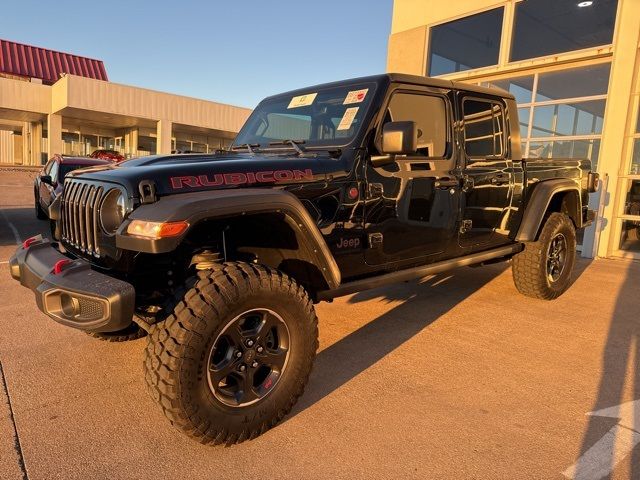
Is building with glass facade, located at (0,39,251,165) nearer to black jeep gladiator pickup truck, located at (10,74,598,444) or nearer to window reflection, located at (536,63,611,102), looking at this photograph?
window reflection, located at (536,63,611,102)

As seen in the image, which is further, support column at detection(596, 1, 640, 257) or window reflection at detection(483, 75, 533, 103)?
window reflection at detection(483, 75, 533, 103)

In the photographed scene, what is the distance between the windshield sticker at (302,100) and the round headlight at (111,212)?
5.64ft

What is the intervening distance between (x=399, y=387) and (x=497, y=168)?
2179 millimetres

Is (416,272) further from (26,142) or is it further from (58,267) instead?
(26,142)

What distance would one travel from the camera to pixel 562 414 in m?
2.64

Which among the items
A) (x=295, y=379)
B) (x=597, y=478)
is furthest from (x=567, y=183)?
(x=295, y=379)

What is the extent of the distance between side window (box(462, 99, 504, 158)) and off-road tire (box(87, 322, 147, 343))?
9.55 feet

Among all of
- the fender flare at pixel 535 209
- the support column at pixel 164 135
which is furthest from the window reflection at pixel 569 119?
the support column at pixel 164 135

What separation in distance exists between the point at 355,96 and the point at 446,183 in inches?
37.4

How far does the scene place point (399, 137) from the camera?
2.78m

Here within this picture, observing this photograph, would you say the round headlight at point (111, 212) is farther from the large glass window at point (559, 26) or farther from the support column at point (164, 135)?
the support column at point (164, 135)

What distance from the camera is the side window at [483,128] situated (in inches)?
151

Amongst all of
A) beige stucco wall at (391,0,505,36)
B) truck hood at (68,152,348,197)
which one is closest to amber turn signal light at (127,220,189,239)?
truck hood at (68,152,348,197)

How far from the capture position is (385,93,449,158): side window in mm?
3318
